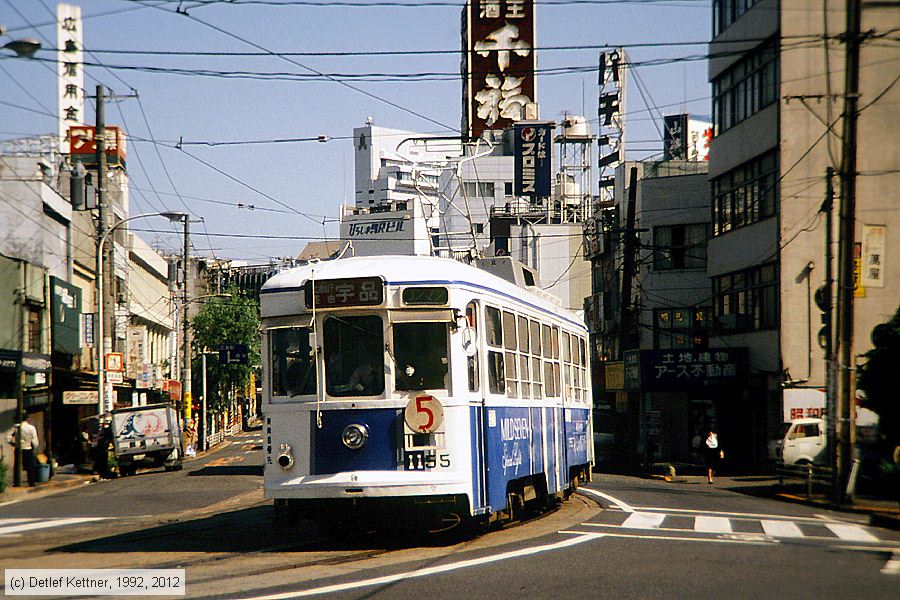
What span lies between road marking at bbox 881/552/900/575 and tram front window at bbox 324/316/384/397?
19.4 feet

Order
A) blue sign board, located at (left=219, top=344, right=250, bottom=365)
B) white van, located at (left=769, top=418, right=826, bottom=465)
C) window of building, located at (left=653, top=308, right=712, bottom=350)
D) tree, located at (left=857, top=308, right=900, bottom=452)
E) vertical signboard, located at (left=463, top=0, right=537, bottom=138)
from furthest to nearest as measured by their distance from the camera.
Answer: vertical signboard, located at (left=463, top=0, right=537, bottom=138)
blue sign board, located at (left=219, top=344, right=250, bottom=365)
window of building, located at (left=653, top=308, right=712, bottom=350)
white van, located at (left=769, top=418, right=826, bottom=465)
tree, located at (left=857, top=308, right=900, bottom=452)

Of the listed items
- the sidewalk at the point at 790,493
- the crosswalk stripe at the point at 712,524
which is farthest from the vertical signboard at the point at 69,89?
the crosswalk stripe at the point at 712,524

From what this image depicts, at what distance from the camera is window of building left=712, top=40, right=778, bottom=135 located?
36.0 metres

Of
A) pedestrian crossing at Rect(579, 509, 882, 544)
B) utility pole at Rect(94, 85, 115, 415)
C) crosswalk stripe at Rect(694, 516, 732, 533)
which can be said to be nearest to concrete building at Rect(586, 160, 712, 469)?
utility pole at Rect(94, 85, 115, 415)

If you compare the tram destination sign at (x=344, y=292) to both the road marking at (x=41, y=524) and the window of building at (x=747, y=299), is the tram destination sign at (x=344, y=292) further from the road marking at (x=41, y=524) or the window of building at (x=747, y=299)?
the window of building at (x=747, y=299)

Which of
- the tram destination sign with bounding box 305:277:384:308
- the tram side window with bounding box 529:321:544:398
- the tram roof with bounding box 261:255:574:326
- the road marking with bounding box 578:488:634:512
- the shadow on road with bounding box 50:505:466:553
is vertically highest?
the tram roof with bounding box 261:255:574:326

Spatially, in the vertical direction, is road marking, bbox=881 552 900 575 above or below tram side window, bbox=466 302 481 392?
below

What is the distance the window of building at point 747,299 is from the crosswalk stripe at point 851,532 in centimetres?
1949

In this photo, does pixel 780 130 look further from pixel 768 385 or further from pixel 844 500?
pixel 844 500

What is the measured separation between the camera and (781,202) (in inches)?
1396

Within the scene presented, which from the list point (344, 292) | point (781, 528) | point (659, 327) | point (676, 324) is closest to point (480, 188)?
point (659, 327)

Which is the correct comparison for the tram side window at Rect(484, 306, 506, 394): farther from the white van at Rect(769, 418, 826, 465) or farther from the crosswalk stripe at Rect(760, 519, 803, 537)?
the white van at Rect(769, 418, 826, 465)

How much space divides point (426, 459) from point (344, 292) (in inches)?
88.8

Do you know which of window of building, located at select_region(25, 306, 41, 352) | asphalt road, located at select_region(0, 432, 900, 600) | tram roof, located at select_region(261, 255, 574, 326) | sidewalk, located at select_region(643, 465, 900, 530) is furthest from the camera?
window of building, located at select_region(25, 306, 41, 352)
